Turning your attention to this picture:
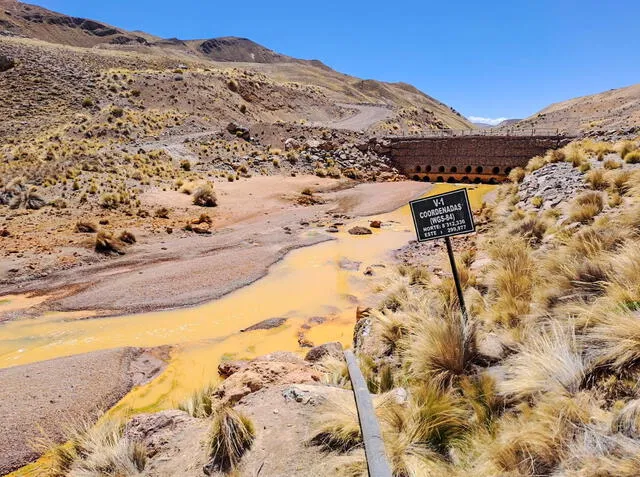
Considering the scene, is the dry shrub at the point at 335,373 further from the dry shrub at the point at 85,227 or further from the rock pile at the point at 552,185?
the dry shrub at the point at 85,227

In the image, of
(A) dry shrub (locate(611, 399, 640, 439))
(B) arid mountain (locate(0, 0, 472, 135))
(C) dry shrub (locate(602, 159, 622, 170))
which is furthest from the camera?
(B) arid mountain (locate(0, 0, 472, 135))

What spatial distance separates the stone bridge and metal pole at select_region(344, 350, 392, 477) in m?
35.9

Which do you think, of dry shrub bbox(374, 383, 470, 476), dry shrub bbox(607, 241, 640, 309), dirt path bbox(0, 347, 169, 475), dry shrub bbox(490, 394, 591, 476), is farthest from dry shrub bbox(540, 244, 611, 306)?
dirt path bbox(0, 347, 169, 475)

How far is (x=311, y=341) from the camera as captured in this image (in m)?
8.98

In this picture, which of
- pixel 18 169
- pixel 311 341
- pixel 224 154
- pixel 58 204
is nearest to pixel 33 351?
pixel 311 341

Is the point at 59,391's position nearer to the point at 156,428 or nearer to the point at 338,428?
the point at 156,428

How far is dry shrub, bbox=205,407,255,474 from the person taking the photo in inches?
149

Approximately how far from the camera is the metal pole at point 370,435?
3029 mm

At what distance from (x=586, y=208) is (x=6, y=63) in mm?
53332

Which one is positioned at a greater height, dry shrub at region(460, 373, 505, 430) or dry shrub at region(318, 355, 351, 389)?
dry shrub at region(460, 373, 505, 430)

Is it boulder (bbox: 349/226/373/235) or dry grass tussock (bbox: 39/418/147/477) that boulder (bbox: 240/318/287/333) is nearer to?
dry grass tussock (bbox: 39/418/147/477)

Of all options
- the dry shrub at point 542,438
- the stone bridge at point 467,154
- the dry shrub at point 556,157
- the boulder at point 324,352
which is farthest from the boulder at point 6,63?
the dry shrub at point 542,438

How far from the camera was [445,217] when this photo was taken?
5.32m

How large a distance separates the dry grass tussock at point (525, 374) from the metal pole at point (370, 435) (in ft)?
0.32
